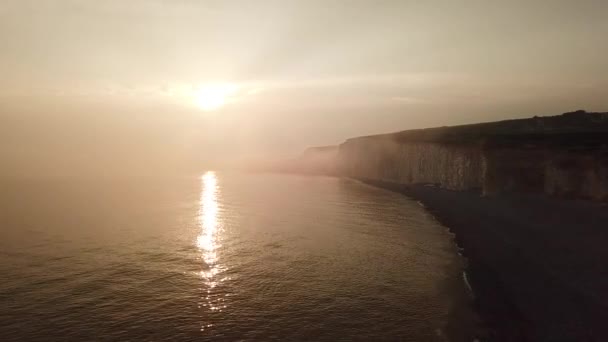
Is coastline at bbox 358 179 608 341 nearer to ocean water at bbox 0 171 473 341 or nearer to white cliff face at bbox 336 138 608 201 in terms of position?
ocean water at bbox 0 171 473 341

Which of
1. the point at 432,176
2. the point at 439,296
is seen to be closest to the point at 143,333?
the point at 439,296

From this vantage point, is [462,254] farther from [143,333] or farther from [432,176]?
[432,176]

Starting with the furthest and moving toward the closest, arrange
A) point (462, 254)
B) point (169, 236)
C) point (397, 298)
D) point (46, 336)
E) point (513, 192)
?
point (513, 192) → point (169, 236) → point (462, 254) → point (397, 298) → point (46, 336)

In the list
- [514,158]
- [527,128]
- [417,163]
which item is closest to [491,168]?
[514,158]

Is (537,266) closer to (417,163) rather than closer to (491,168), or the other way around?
(491,168)

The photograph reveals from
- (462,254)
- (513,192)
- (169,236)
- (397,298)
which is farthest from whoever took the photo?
(513,192)

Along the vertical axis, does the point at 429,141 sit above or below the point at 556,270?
above
